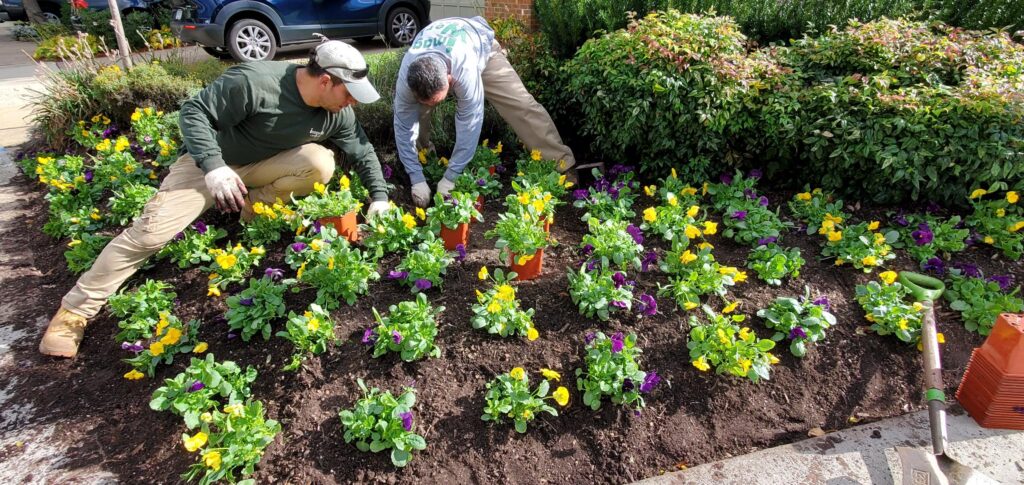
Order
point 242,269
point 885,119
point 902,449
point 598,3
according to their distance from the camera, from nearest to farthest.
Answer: point 902,449, point 242,269, point 885,119, point 598,3

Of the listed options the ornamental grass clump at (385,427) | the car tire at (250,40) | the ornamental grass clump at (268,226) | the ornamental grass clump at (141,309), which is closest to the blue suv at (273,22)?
the car tire at (250,40)

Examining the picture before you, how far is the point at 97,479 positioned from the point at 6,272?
2050 mm

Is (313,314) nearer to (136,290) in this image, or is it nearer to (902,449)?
(136,290)

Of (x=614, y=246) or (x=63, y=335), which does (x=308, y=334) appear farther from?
(x=614, y=246)

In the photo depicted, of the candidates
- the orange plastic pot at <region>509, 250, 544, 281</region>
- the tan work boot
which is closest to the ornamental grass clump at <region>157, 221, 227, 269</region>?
the tan work boot

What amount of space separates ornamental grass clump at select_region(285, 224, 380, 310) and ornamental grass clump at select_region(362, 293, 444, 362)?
0.28m

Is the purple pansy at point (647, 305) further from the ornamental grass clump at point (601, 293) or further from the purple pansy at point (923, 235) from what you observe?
the purple pansy at point (923, 235)

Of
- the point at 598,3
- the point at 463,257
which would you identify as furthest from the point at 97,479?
the point at 598,3

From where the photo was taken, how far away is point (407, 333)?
2414mm

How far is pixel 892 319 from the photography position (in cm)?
260

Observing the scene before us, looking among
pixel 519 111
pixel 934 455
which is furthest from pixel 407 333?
pixel 519 111

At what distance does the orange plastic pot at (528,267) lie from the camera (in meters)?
2.85

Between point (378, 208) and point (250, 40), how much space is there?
620 centimetres

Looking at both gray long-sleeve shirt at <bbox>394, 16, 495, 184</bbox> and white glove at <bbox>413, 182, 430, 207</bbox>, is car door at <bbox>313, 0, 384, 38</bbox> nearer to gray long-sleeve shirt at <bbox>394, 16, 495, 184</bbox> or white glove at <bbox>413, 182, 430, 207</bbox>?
gray long-sleeve shirt at <bbox>394, 16, 495, 184</bbox>
